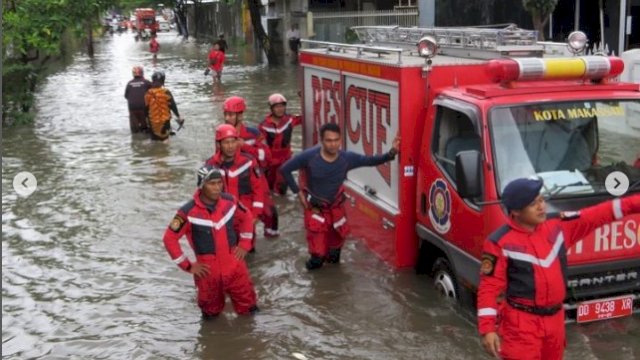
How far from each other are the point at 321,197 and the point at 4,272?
3589mm

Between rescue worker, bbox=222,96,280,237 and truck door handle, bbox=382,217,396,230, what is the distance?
65.8 inches

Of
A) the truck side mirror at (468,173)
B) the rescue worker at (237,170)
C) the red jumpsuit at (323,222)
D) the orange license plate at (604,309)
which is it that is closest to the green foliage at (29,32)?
the rescue worker at (237,170)

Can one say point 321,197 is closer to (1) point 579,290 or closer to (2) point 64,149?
(1) point 579,290

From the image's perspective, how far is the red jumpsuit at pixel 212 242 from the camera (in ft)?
19.5

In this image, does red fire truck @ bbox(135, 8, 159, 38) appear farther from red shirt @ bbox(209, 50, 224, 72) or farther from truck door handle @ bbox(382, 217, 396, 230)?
truck door handle @ bbox(382, 217, 396, 230)

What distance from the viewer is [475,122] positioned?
556 cm

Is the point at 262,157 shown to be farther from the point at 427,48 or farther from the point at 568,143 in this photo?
the point at 568,143

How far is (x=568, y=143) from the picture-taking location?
5617 mm

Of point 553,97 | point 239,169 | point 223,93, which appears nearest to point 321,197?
point 239,169

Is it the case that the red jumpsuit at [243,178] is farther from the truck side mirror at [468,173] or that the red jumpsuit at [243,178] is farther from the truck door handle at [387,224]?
the truck side mirror at [468,173]

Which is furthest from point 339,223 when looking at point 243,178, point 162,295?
point 162,295

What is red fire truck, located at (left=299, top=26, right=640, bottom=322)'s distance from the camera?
5.29 meters

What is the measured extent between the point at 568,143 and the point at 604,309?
1.22 meters

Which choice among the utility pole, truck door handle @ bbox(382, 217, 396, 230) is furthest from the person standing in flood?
truck door handle @ bbox(382, 217, 396, 230)
